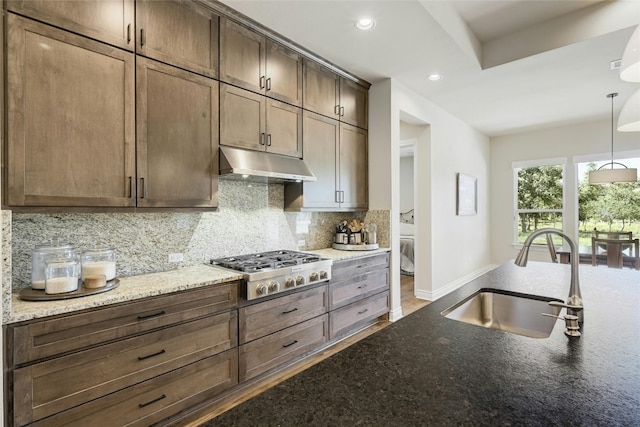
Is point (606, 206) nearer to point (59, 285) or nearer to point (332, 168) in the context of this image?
point (332, 168)

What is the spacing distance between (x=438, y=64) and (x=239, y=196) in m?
2.43

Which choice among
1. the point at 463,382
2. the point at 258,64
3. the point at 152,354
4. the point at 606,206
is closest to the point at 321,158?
the point at 258,64

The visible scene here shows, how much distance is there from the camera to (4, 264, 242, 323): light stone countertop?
138cm

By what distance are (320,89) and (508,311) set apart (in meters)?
2.54

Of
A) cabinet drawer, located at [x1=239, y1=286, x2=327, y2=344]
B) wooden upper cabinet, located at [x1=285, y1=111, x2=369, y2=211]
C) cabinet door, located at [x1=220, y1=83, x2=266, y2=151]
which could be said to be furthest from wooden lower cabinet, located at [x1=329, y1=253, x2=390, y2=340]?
cabinet door, located at [x1=220, y1=83, x2=266, y2=151]

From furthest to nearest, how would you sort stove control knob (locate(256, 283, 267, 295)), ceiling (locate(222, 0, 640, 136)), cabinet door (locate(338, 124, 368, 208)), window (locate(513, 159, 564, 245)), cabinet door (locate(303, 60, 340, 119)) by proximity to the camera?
1. window (locate(513, 159, 564, 245))
2. cabinet door (locate(338, 124, 368, 208))
3. cabinet door (locate(303, 60, 340, 119))
4. ceiling (locate(222, 0, 640, 136))
5. stove control knob (locate(256, 283, 267, 295))

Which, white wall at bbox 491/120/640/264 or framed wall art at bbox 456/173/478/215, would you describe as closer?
framed wall art at bbox 456/173/478/215

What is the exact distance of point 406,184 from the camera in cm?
787

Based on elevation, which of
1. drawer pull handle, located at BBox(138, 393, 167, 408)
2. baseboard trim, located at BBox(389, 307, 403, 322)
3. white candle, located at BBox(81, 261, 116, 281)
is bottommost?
baseboard trim, located at BBox(389, 307, 403, 322)

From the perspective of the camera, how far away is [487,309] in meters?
1.66

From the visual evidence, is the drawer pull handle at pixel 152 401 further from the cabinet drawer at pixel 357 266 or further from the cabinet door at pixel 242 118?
the cabinet door at pixel 242 118

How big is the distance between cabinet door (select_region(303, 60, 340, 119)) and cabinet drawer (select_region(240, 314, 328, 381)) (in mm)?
2024

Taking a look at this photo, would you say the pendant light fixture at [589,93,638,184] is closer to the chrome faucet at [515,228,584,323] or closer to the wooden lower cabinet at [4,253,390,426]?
the chrome faucet at [515,228,584,323]

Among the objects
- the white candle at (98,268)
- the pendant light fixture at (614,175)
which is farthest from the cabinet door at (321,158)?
the pendant light fixture at (614,175)
